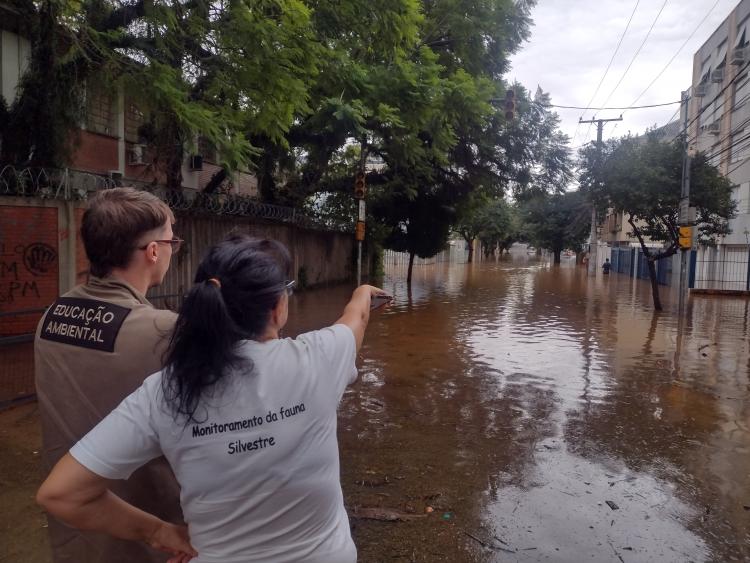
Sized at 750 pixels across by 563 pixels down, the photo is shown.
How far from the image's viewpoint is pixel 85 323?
56.7 inches

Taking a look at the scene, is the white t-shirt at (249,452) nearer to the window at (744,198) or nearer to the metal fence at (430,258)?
the metal fence at (430,258)

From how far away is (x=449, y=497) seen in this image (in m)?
3.76

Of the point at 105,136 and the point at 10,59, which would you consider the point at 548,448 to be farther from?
the point at 105,136

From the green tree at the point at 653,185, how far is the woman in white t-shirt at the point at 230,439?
14.8 meters

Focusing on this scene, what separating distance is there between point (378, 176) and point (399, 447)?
54.0 feet

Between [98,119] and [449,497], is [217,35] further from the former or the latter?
[98,119]

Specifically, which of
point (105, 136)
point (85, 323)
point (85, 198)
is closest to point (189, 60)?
point (85, 198)

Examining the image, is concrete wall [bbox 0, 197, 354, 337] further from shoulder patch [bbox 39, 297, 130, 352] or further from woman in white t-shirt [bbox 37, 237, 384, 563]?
woman in white t-shirt [bbox 37, 237, 384, 563]

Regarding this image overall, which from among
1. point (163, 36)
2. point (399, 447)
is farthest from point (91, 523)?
point (163, 36)

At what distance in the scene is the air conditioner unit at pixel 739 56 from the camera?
23875mm

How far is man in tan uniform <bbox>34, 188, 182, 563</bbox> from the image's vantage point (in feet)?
4.66

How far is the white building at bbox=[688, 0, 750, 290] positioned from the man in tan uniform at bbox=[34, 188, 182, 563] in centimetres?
1995

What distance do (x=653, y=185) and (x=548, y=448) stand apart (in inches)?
456

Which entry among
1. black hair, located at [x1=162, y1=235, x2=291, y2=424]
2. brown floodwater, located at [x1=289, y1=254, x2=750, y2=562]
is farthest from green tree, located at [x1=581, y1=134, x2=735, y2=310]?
black hair, located at [x1=162, y1=235, x2=291, y2=424]
